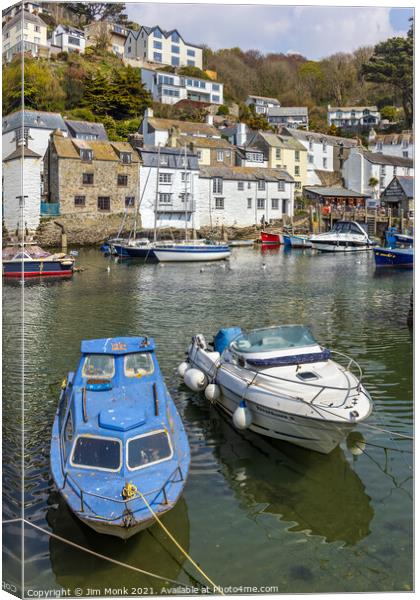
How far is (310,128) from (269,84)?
48.3 m

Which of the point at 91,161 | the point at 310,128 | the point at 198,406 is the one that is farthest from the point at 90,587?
the point at 310,128

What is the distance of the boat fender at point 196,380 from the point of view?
1430 cm

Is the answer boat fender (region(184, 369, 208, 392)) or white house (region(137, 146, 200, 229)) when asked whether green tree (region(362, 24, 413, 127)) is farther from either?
white house (region(137, 146, 200, 229))

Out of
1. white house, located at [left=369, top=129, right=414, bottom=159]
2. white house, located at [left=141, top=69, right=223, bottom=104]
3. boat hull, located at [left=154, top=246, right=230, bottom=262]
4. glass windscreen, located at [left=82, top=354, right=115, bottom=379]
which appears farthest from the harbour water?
white house, located at [left=141, top=69, right=223, bottom=104]

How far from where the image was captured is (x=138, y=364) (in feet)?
38.9

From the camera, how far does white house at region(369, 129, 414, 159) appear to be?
6862cm

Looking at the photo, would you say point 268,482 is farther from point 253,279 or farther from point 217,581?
point 253,279

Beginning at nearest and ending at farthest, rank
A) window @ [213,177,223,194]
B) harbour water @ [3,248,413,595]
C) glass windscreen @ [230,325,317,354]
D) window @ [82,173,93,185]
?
harbour water @ [3,248,413,595]
glass windscreen @ [230,325,317,354]
window @ [82,173,93,185]
window @ [213,177,223,194]

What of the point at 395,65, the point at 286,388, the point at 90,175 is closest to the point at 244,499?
the point at 286,388

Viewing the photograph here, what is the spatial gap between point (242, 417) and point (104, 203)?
51150 mm

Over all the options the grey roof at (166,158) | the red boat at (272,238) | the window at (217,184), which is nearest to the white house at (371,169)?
the red boat at (272,238)

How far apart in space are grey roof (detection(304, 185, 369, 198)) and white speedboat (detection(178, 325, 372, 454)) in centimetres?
6272

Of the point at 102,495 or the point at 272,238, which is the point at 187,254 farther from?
the point at 102,495

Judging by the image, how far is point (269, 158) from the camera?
7656 centimetres
